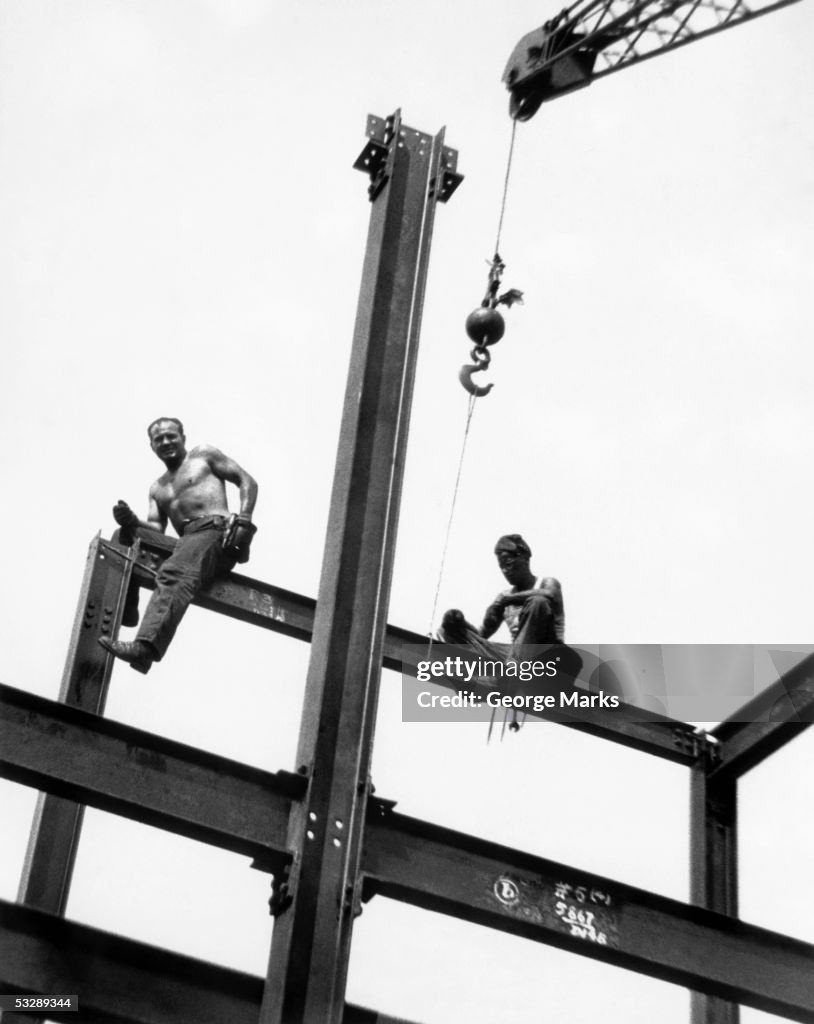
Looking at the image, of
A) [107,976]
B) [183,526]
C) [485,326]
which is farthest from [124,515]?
[107,976]

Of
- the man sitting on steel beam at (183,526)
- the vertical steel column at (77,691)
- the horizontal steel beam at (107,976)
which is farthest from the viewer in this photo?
the man sitting on steel beam at (183,526)

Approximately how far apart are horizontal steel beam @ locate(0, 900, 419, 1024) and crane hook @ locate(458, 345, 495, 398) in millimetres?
4342

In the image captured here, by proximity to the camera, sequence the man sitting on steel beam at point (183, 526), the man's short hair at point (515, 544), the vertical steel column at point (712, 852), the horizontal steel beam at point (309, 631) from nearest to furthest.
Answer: the man sitting on steel beam at point (183, 526), the vertical steel column at point (712, 852), the horizontal steel beam at point (309, 631), the man's short hair at point (515, 544)

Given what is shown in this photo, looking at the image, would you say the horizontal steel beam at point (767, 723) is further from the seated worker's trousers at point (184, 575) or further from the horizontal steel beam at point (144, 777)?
the horizontal steel beam at point (144, 777)

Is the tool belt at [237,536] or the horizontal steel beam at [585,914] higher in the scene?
the tool belt at [237,536]

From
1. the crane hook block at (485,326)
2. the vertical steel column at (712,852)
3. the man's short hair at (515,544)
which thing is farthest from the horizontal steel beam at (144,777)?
the man's short hair at (515,544)

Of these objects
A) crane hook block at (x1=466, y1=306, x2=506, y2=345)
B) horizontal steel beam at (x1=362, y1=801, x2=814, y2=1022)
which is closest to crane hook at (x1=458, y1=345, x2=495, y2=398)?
crane hook block at (x1=466, y1=306, x2=506, y2=345)

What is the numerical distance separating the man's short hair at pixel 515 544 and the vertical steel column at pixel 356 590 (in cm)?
331

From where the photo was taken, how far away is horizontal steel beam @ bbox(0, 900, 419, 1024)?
8.97m

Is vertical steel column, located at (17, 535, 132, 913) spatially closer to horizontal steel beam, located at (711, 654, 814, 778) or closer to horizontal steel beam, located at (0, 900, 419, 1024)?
horizontal steel beam, located at (0, 900, 419, 1024)

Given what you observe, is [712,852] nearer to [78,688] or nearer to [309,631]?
[309,631]

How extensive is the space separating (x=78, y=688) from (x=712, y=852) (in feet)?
14.0

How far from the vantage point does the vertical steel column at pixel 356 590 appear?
347 inches

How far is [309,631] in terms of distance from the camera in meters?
12.8
